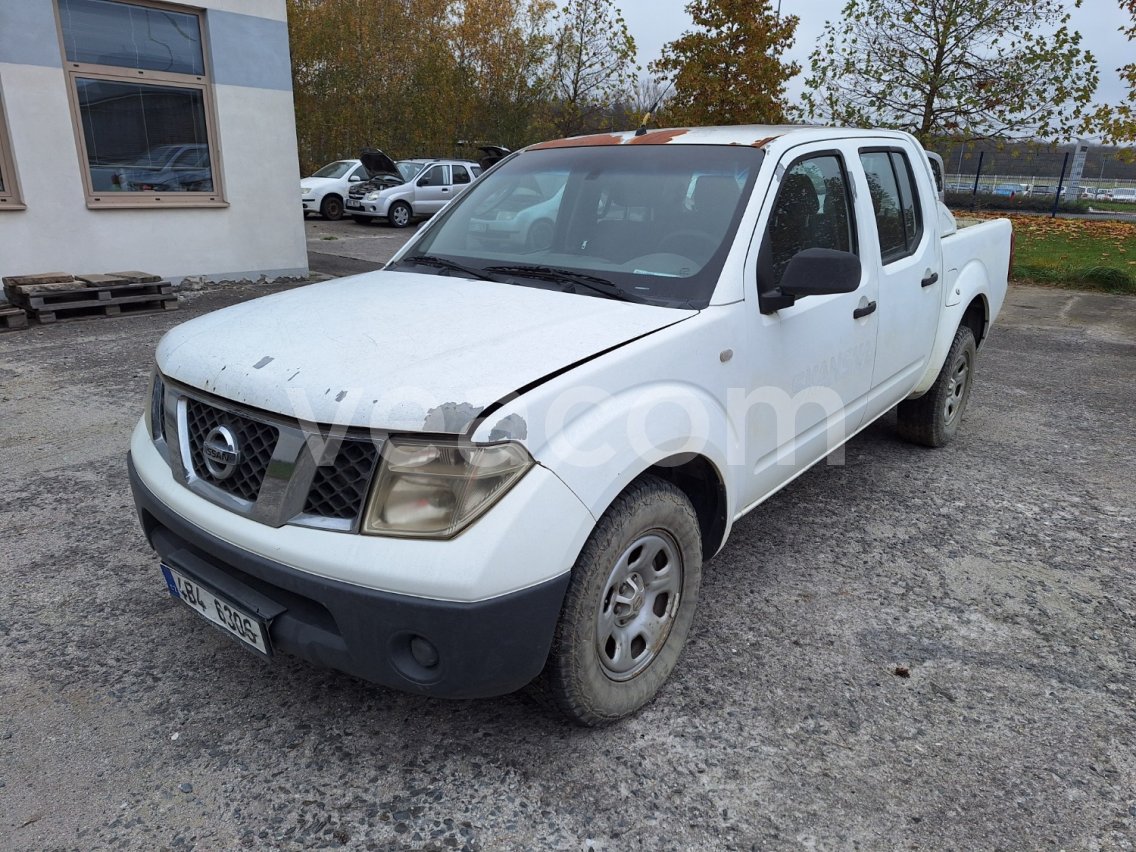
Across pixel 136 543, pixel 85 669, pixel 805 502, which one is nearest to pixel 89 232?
pixel 136 543

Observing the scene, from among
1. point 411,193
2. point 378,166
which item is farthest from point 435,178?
point 378,166

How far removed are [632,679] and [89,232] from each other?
351 inches

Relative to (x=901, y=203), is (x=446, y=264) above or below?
below

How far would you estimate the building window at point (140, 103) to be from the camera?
8.66 meters

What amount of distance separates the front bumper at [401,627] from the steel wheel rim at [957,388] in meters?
3.69

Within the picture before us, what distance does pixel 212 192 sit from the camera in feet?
32.4

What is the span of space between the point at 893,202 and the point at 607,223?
5.67 ft

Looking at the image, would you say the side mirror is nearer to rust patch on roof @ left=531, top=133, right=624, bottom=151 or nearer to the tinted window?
rust patch on roof @ left=531, top=133, right=624, bottom=151

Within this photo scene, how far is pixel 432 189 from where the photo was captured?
66.4 ft

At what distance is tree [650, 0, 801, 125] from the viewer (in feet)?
51.1

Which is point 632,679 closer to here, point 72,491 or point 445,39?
point 72,491

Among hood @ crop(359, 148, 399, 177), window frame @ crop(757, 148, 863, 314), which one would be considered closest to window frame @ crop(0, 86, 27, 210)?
window frame @ crop(757, 148, 863, 314)

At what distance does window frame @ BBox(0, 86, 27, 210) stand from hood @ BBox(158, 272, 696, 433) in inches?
283

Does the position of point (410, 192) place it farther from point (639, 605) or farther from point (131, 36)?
point (639, 605)
